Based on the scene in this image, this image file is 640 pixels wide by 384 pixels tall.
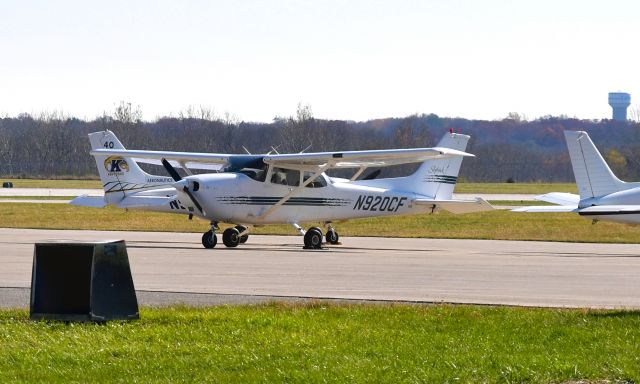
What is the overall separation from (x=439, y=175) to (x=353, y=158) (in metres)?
4.26

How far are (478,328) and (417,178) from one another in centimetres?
1911

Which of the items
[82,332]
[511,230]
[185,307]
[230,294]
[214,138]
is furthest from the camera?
[214,138]

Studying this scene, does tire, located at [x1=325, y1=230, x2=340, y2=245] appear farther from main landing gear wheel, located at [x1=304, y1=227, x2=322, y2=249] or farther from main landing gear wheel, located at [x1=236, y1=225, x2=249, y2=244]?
main landing gear wheel, located at [x1=236, y1=225, x2=249, y2=244]

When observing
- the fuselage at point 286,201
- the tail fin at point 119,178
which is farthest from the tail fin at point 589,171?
the tail fin at point 119,178

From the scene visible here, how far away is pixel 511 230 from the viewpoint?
35.6m

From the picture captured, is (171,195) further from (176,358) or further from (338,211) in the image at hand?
(176,358)

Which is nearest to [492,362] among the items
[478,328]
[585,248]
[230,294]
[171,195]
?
[478,328]

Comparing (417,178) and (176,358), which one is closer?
(176,358)

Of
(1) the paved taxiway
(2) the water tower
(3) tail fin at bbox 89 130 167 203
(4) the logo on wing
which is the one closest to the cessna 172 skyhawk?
(1) the paved taxiway

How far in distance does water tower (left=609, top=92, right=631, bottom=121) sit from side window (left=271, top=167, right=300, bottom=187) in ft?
551

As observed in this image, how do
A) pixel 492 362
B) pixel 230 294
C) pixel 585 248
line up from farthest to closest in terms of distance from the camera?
pixel 585 248, pixel 230 294, pixel 492 362

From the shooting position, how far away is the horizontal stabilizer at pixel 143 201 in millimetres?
29720

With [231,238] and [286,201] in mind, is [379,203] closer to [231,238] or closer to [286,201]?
[286,201]

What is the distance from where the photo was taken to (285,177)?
2877 centimetres
